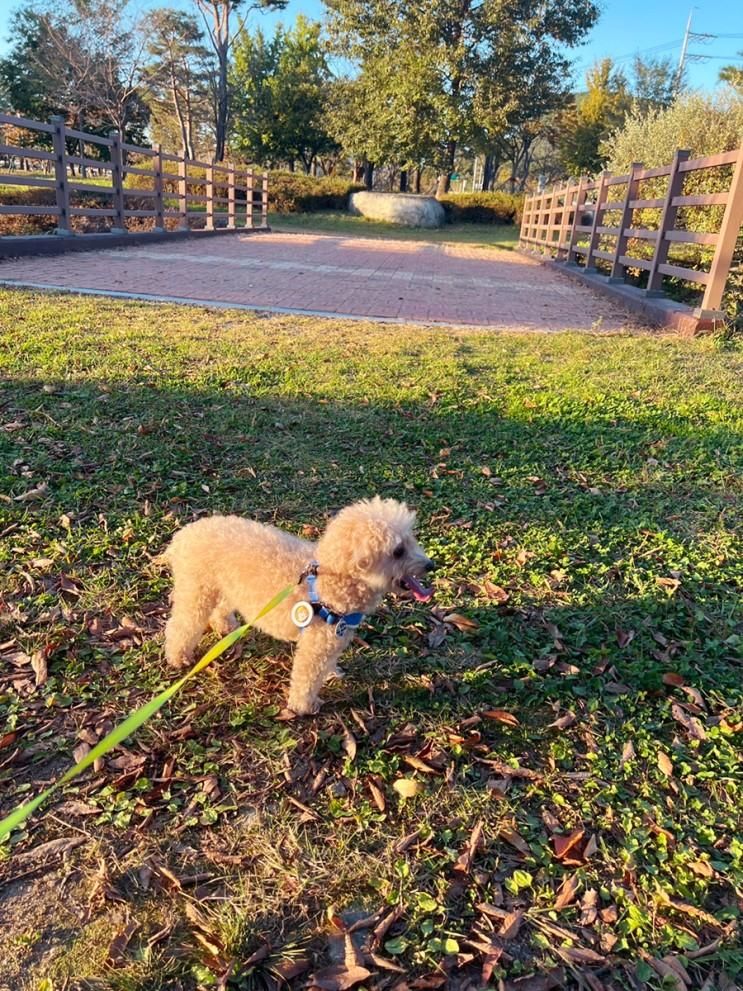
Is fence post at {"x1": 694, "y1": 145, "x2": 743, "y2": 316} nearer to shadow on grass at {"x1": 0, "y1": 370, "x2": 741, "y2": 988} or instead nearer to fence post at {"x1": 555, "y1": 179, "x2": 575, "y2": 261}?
shadow on grass at {"x1": 0, "y1": 370, "x2": 741, "y2": 988}

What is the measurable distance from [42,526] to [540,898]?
269cm

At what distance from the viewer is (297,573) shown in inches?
87.4

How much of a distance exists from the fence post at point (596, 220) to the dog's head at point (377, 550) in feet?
40.1

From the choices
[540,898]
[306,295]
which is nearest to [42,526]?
[540,898]

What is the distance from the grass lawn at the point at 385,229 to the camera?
25.4m

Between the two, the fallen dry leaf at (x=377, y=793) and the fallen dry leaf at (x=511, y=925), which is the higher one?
the fallen dry leaf at (x=377, y=793)

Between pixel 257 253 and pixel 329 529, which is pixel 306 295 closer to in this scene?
pixel 257 253

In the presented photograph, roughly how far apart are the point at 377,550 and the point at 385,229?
2926cm

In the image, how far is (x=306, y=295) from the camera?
29.7 feet

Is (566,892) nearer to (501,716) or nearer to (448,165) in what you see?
(501,716)

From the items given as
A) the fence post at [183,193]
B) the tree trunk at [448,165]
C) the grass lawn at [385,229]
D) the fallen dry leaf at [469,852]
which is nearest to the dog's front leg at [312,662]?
the fallen dry leaf at [469,852]

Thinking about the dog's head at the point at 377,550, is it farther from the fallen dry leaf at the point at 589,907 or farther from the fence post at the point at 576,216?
the fence post at the point at 576,216

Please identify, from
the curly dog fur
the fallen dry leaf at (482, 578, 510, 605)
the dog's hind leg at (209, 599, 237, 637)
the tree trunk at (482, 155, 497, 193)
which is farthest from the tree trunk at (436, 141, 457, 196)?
the curly dog fur

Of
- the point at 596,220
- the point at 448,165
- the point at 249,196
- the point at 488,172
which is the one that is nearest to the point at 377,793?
the point at 596,220
